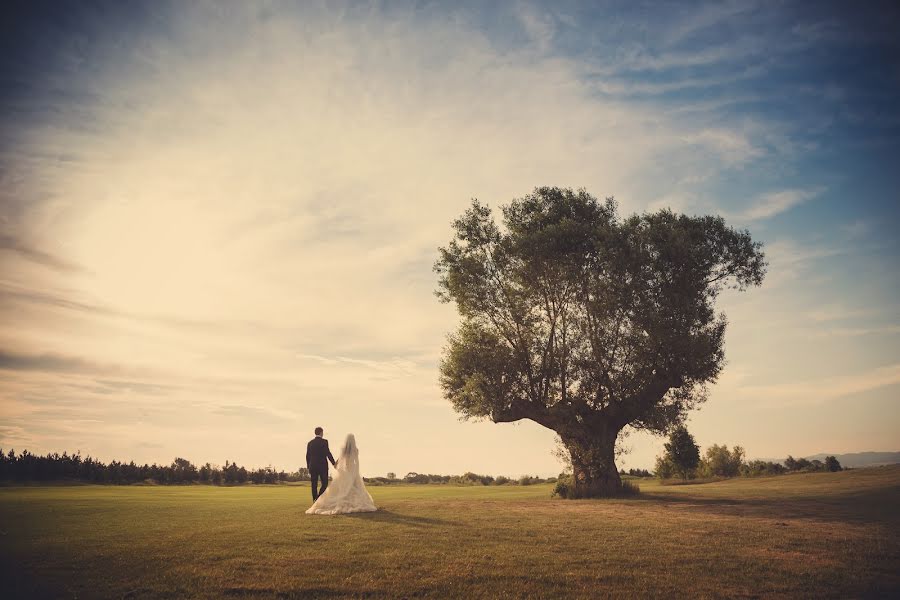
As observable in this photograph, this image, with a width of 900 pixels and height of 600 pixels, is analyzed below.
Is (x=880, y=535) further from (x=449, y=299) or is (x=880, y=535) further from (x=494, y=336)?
(x=449, y=299)

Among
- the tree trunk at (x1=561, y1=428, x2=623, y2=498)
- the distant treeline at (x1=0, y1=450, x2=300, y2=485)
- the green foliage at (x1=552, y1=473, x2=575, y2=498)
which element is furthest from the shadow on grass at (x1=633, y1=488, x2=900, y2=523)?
the distant treeline at (x1=0, y1=450, x2=300, y2=485)

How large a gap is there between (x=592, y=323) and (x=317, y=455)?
18.1 m

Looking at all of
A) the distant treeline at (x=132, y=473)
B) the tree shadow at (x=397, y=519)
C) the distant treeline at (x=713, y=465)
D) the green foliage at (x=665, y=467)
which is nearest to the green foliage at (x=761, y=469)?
the distant treeline at (x=713, y=465)

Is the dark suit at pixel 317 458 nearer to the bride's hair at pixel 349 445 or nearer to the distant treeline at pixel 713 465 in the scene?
the bride's hair at pixel 349 445

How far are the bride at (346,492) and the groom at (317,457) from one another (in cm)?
127

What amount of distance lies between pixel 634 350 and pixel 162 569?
25.8m

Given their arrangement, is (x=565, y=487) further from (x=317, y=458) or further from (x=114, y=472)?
(x=114, y=472)

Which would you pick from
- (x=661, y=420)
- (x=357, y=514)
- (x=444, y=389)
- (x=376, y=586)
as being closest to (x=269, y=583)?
(x=376, y=586)

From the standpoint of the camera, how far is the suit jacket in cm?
2278

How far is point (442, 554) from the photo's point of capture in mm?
12109

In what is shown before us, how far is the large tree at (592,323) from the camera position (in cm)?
2989

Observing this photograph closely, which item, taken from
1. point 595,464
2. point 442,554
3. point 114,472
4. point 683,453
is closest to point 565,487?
point 595,464

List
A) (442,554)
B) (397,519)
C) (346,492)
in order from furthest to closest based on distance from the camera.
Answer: (346,492) → (397,519) → (442,554)

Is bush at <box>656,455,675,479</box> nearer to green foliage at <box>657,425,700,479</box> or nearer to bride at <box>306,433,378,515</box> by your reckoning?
green foliage at <box>657,425,700,479</box>
